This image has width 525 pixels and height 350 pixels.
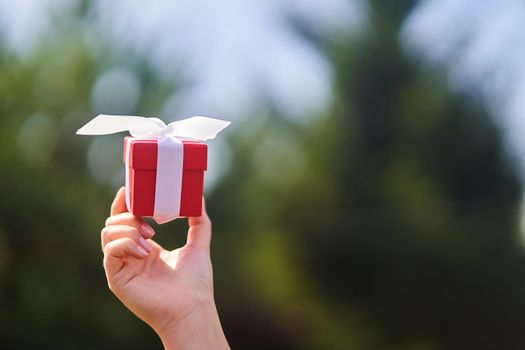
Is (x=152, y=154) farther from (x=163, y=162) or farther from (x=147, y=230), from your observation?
(x=147, y=230)

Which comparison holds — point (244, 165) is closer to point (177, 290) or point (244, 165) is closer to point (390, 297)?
point (390, 297)

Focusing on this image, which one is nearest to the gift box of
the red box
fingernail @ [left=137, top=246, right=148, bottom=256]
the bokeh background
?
the red box

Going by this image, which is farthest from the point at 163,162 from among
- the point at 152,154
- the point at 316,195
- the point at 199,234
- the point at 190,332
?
the point at 316,195

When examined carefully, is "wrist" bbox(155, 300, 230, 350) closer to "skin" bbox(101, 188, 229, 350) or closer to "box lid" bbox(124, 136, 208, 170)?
"skin" bbox(101, 188, 229, 350)

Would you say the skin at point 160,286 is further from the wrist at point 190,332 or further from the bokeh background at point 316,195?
the bokeh background at point 316,195

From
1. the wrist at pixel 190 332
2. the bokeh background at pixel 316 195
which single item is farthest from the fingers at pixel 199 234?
the bokeh background at pixel 316 195

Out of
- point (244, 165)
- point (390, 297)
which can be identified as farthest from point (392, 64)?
point (390, 297)

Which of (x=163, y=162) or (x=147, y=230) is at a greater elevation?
(x=163, y=162)

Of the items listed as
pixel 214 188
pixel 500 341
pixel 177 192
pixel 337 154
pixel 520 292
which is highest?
pixel 177 192
